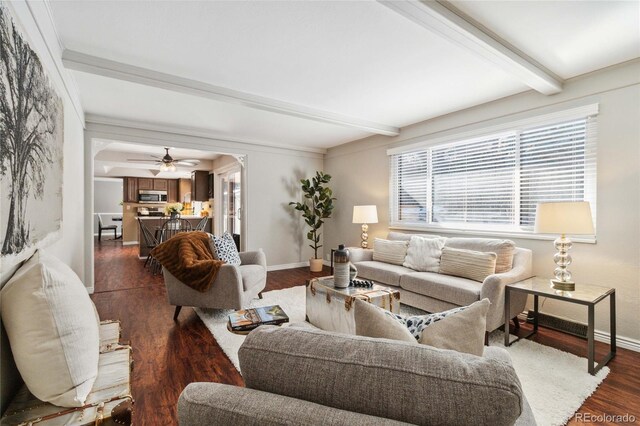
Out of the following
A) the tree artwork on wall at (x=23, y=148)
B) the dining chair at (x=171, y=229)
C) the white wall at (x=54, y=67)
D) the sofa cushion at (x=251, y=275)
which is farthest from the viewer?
the dining chair at (x=171, y=229)

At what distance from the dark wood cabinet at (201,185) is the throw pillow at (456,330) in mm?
8155

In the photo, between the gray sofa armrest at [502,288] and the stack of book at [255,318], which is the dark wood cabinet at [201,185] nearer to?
the stack of book at [255,318]

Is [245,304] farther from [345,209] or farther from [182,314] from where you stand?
[345,209]

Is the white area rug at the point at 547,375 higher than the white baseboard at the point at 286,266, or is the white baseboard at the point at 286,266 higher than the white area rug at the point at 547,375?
the white baseboard at the point at 286,266

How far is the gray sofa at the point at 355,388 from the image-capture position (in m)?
0.60

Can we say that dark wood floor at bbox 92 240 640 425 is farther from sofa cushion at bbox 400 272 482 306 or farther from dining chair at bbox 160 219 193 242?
dining chair at bbox 160 219 193 242

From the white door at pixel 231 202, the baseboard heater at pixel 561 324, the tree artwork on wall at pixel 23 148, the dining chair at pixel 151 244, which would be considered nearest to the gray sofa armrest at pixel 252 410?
the tree artwork on wall at pixel 23 148

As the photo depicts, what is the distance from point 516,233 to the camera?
333 cm

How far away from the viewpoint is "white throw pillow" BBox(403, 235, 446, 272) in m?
3.41

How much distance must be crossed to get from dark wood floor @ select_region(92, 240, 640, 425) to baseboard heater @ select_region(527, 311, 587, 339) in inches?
4.1

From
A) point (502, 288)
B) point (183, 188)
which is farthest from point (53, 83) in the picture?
point (183, 188)

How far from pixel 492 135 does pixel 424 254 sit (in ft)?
5.45

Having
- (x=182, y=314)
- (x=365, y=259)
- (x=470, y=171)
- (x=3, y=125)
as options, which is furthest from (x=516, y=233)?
(x=3, y=125)

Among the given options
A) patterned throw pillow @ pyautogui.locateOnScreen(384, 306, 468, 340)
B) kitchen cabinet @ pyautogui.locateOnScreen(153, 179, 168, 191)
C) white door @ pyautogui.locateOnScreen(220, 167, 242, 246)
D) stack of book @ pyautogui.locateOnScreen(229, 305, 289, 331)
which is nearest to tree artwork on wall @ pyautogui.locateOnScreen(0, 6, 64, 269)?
stack of book @ pyautogui.locateOnScreen(229, 305, 289, 331)
